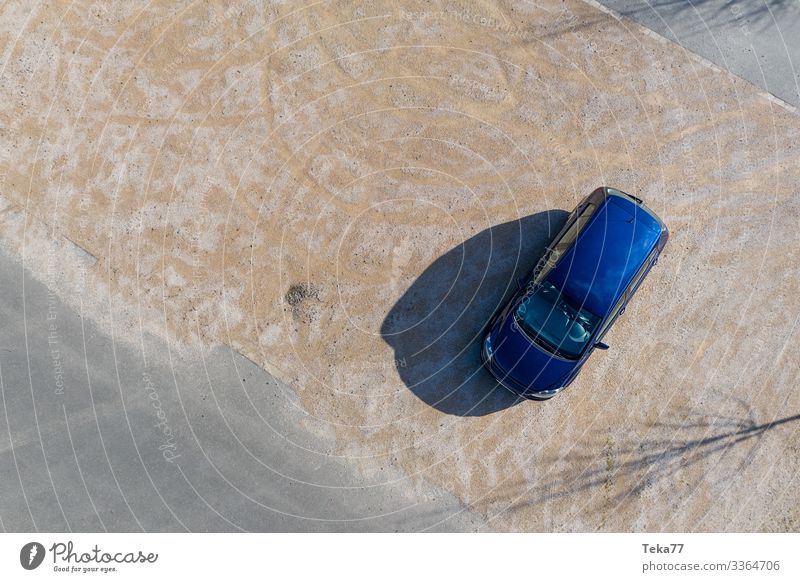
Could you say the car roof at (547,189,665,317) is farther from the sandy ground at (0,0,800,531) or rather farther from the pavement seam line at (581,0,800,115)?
the pavement seam line at (581,0,800,115)

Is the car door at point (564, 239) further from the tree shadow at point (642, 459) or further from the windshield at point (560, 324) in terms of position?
the tree shadow at point (642, 459)

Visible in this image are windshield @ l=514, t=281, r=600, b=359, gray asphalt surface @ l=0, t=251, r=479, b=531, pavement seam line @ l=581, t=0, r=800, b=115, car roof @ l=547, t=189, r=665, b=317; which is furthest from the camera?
pavement seam line @ l=581, t=0, r=800, b=115

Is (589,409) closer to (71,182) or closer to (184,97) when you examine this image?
(184,97)

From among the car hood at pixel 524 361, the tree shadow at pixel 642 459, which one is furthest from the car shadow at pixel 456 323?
the tree shadow at pixel 642 459

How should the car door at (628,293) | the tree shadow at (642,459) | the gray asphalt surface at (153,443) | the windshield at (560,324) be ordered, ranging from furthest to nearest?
the tree shadow at (642,459) < the gray asphalt surface at (153,443) < the car door at (628,293) < the windshield at (560,324)

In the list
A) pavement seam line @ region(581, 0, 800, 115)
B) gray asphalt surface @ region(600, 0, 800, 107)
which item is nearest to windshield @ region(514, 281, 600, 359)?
pavement seam line @ region(581, 0, 800, 115)
